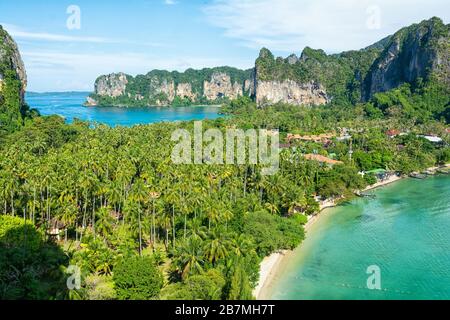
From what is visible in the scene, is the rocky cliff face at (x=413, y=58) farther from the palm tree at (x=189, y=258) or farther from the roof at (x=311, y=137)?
the palm tree at (x=189, y=258)

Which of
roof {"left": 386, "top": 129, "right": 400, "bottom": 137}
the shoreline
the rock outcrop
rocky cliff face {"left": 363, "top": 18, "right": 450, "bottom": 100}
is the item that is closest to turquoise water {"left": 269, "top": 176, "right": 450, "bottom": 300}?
the shoreline

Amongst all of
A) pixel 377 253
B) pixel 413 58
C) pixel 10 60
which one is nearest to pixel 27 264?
pixel 377 253

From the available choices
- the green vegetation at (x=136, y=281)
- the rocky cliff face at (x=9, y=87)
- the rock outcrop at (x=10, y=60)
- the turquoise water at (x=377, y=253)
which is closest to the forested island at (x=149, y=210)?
the green vegetation at (x=136, y=281)

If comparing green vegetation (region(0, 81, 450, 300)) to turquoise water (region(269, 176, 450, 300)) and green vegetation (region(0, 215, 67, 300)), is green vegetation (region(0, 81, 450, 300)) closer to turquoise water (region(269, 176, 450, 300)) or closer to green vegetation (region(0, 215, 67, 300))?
green vegetation (region(0, 215, 67, 300))

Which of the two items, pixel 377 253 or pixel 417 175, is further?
pixel 417 175

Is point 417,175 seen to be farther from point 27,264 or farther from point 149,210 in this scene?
point 27,264
